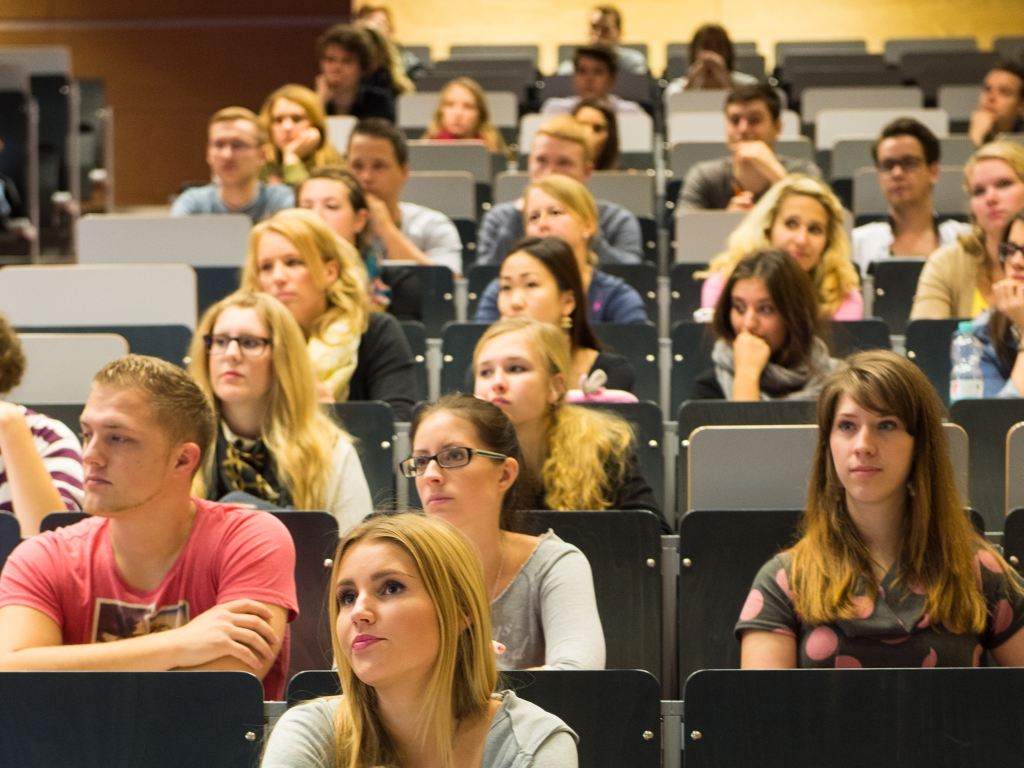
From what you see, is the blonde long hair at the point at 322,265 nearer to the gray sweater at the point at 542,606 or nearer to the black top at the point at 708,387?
the black top at the point at 708,387

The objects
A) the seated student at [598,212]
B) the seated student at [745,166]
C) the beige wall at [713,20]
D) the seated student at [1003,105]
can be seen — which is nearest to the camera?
the seated student at [598,212]

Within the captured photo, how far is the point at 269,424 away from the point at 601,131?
319 cm

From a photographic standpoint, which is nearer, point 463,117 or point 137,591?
point 137,591

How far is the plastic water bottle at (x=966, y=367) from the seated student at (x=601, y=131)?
249 cm

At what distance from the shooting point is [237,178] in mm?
4504

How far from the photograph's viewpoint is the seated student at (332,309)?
3186 millimetres

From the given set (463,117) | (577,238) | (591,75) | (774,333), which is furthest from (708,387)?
(591,75)

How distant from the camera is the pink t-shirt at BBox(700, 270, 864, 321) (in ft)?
12.0

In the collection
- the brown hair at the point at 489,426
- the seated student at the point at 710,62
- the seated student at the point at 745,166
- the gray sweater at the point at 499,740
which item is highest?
the seated student at the point at 710,62

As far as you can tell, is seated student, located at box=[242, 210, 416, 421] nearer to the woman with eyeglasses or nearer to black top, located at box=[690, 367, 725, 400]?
the woman with eyeglasses

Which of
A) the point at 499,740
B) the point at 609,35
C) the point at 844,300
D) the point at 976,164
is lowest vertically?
the point at 499,740

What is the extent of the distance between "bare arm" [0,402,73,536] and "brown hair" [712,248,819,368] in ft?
5.36

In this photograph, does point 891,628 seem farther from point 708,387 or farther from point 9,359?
point 9,359

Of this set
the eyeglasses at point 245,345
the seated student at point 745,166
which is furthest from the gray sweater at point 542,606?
the seated student at point 745,166
